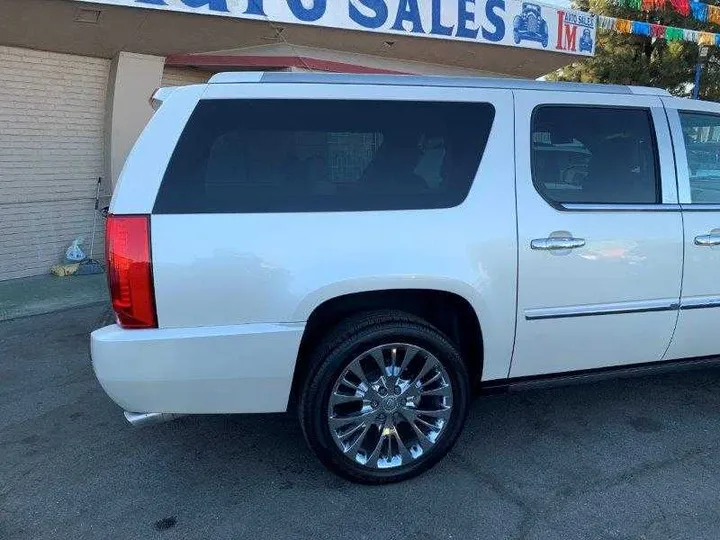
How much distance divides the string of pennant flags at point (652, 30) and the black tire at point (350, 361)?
11.4 meters

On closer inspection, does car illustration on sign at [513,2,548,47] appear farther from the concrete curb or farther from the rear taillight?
the rear taillight

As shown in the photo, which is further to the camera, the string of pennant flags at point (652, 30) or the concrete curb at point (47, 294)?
the string of pennant flags at point (652, 30)

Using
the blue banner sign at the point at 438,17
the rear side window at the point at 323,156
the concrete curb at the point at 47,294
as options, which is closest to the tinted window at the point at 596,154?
the rear side window at the point at 323,156

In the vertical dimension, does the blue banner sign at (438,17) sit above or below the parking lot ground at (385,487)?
above

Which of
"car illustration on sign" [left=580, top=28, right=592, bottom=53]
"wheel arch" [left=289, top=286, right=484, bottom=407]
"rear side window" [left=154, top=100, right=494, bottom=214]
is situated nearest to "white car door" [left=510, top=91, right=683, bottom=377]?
"wheel arch" [left=289, top=286, right=484, bottom=407]

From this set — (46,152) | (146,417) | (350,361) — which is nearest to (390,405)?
(350,361)

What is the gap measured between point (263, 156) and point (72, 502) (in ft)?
6.34

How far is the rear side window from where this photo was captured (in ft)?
8.26

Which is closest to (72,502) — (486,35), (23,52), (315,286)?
(315,286)

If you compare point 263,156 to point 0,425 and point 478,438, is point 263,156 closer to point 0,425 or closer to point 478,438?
point 478,438

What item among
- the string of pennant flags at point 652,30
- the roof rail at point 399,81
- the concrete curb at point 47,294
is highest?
the string of pennant flags at point 652,30

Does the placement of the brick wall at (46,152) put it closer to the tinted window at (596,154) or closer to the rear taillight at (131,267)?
the rear taillight at (131,267)

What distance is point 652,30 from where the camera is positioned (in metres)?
12.1

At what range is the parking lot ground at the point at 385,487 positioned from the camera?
8.31ft
